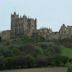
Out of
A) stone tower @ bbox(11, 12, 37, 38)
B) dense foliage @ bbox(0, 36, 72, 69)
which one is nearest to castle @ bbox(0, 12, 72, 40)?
stone tower @ bbox(11, 12, 37, 38)

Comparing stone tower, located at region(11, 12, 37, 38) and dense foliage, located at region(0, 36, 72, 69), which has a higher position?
stone tower, located at region(11, 12, 37, 38)

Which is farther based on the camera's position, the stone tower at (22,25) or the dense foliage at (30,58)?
the stone tower at (22,25)

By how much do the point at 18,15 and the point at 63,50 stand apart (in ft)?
126

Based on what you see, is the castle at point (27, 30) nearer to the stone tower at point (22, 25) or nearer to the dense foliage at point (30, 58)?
the stone tower at point (22, 25)

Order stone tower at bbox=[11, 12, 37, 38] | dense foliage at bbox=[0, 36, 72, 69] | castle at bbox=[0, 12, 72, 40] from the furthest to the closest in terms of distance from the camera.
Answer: stone tower at bbox=[11, 12, 37, 38]
castle at bbox=[0, 12, 72, 40]
dense foliage at bbox=[0, 36, 72, 69]

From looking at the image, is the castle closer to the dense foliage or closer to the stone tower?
the stone tower

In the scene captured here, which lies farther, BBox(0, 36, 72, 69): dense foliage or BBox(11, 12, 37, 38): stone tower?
BBox(11, 12, 37, 38): stone tower

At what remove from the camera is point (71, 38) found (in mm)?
101250

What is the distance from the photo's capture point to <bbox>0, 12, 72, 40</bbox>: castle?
10706cm

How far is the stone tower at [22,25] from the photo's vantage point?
10956 centimetres

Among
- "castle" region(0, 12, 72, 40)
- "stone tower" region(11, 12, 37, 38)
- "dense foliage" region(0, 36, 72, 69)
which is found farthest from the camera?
"stone tower" region(11, 12, 37, 38)

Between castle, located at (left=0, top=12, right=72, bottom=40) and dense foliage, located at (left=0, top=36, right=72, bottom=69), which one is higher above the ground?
castle, located at (left=0, top=12, right=72, bottom=40)

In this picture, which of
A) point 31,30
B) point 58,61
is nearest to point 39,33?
point 31,30

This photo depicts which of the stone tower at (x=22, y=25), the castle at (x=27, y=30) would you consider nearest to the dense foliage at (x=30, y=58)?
the castle at (x=27, y=30)
